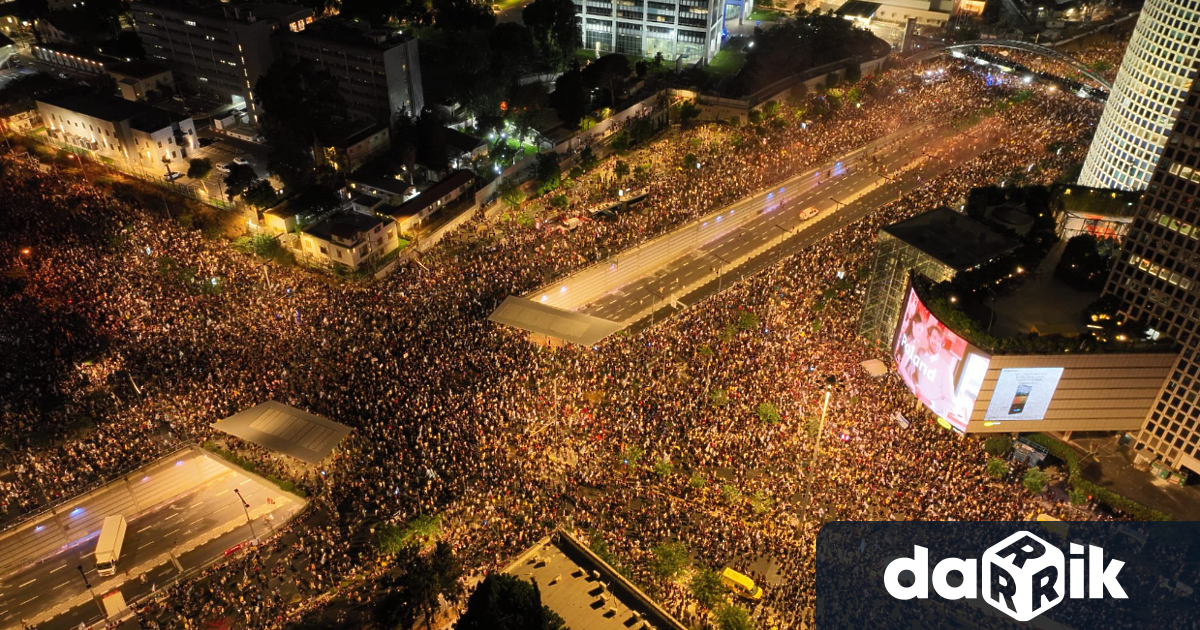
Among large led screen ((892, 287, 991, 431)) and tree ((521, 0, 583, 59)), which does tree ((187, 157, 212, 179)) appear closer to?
tree ((521, 0, 583, 59))

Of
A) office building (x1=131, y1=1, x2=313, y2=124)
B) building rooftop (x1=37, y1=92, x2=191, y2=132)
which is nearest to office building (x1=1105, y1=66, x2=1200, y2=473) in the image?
building rooftop (x1=37, y1=92, x2=191, y2=132)

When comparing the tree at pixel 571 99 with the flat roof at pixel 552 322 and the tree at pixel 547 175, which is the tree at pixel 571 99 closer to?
the tree at pixel 547 175

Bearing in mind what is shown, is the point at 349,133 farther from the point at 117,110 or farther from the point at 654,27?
the point at 654,27

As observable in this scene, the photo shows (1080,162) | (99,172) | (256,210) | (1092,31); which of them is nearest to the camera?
(256,210)

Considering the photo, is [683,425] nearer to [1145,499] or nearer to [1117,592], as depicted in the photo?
[1117,592]

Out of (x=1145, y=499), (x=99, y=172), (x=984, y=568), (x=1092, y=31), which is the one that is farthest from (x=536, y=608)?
(x=1092, y=31)

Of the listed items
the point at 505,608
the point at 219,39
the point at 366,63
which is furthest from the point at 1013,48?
the point at 505,608

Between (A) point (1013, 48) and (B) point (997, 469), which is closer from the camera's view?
(B) point (997, 469)
